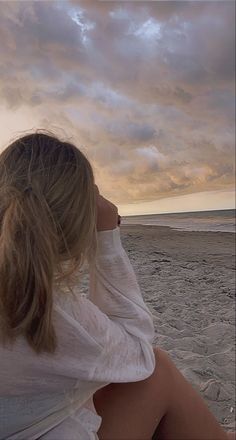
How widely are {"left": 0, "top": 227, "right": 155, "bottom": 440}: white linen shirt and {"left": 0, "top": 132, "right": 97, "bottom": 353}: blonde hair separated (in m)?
0.04

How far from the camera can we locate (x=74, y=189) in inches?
40.5

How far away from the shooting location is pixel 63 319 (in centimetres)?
92

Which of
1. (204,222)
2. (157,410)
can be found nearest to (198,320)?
(157,410)

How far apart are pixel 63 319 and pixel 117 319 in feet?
0.89

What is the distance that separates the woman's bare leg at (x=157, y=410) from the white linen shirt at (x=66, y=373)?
3.8 inches

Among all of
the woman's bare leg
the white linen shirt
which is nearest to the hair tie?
the white linen shirt

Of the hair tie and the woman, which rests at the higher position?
the hair tie

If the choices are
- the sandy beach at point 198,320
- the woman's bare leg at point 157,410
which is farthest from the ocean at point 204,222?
the woman's bare leg at point 157,410

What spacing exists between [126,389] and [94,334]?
29 cm

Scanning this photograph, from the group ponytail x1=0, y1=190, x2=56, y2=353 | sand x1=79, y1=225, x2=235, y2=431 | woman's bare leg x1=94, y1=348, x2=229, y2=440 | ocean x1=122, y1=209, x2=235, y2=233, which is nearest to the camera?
ponytail x1=0, y1=190, x2=56, y2=353

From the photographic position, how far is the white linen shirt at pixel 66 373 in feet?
3.01

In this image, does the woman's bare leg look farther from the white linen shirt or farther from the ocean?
the ocean

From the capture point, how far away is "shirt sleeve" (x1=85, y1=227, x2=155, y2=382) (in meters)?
0.98

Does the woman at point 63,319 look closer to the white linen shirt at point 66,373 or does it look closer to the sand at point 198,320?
the white linen shirt at point 66,373
